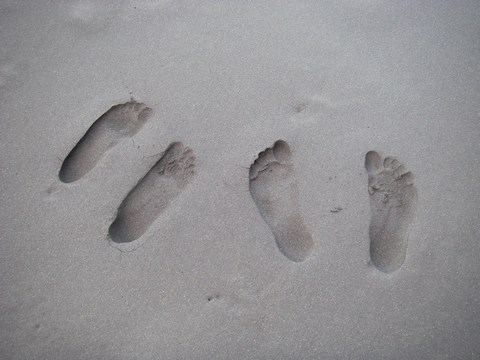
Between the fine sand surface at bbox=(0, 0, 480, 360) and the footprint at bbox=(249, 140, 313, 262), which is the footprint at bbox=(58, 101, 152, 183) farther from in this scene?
the footprint at bbox=(249, 140, 313, 262)

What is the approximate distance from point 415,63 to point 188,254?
56.6 inches

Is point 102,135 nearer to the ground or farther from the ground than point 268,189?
nearer to the ground

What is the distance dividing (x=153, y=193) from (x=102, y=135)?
1.19ft

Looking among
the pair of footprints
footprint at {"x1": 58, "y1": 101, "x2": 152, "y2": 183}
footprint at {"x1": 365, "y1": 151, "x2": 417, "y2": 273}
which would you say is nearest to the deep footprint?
the pair of footprints

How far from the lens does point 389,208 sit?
51.3 inches

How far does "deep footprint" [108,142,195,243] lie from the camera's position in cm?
126

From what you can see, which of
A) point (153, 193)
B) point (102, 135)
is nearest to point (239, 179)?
point (153, 193)

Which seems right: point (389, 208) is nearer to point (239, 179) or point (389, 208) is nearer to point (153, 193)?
point (239, 179)

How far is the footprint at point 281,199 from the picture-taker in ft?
4.11

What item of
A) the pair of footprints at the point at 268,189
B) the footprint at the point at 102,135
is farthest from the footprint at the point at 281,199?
the footprint at the point at 102,135

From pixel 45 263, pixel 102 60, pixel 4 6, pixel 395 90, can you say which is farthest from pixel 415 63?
pixel 4 6

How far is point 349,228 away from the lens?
128 cm

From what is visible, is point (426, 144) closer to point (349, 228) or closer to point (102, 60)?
point (349, 228)

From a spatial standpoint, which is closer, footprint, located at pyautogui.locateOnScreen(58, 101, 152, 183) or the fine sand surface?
the fine sand surface
